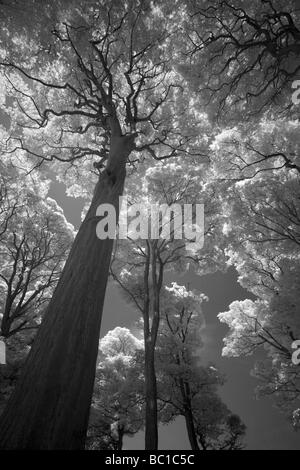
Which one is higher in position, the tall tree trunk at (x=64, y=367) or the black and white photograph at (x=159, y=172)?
the black and white photograph at (x=159, y=172)

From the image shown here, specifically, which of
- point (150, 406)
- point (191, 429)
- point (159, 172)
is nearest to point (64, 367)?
point (150, 406)

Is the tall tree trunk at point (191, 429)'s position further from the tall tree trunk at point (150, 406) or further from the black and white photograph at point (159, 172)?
the tall tree trunk at point (150, 406)

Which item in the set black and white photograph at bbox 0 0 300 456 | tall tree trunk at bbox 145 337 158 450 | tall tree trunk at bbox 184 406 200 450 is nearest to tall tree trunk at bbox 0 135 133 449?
black and white photograph at bbox 0 0 300 456

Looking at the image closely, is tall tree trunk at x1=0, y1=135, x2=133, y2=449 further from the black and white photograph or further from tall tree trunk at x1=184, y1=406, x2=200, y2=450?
tall tree trunk at x1=184, y1=406, x2=200, y2=450

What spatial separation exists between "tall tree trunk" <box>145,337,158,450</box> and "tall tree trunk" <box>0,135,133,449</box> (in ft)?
16.3

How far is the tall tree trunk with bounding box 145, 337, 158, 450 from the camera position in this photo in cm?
637

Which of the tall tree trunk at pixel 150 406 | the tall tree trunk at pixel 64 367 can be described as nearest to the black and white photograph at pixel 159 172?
the tall tree trunk at pixel 150 406

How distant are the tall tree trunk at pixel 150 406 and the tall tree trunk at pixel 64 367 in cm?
498

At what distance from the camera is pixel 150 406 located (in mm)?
6840

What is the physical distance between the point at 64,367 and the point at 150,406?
5.44 meters

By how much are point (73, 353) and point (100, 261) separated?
130 cm

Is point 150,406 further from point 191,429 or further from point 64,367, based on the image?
point 64,367

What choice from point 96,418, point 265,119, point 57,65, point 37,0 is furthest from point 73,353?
point 96,418

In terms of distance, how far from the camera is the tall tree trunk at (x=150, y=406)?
251 inches
